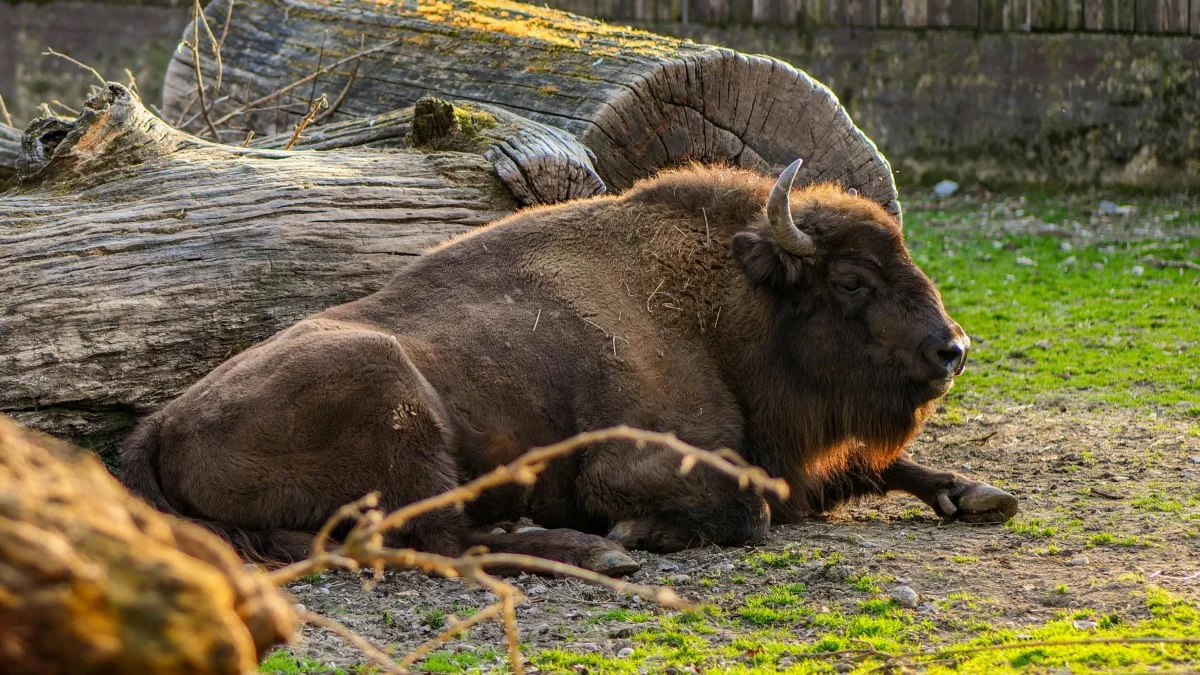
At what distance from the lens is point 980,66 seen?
1393 centimetres

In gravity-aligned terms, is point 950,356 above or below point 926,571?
above

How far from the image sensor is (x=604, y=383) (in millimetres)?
5430

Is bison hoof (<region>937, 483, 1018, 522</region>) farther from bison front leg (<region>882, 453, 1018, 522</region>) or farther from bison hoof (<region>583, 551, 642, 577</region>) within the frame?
bison hoof (<region>583, 551, 642, 577</region>)

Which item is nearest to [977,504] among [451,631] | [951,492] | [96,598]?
[951,492]

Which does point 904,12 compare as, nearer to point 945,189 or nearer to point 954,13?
point 954,13

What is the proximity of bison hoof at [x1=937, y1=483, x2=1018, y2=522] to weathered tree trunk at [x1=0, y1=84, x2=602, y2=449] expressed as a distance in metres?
2.46

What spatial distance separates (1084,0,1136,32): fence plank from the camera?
1359cm

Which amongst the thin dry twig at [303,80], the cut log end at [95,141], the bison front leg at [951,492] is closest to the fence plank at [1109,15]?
the thin dry twig at [303,80]

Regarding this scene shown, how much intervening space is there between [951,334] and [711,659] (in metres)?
2.12

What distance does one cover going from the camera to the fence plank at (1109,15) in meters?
13.6

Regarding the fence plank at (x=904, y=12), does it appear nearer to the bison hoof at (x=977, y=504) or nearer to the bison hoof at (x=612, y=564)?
the bison hoof at (x=977, y=504)

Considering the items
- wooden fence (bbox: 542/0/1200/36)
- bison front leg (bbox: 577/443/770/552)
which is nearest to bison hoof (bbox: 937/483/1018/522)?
bison front leg (bbox: 577/443/770/552)

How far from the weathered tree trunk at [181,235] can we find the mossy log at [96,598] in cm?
380

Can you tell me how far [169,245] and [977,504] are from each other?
12.2ft
